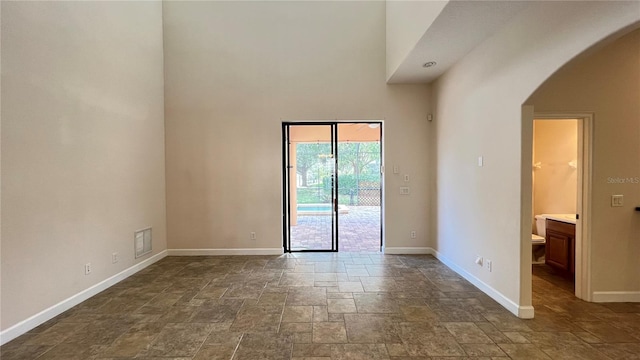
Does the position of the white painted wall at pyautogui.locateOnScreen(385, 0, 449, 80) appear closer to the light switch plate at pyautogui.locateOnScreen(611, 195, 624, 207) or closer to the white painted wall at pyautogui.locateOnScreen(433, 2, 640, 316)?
the white painted wall at pyautogui.locateOnScreen(433, 2, 640, 316)

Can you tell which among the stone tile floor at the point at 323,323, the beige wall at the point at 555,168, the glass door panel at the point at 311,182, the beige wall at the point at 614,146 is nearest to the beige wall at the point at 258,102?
the glass door panel at the point at 311,182

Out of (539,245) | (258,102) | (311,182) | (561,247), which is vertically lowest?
(539,245)

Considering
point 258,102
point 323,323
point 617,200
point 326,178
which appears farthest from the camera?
point 326,178

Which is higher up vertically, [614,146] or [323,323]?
[614,146]

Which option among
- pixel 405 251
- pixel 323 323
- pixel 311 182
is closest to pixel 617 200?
pixel 405 251

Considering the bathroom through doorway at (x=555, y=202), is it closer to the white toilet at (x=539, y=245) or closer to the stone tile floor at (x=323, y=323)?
the white toilet at (x=539, y=245)

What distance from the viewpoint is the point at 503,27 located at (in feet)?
9.44

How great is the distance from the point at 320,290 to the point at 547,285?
9.31 feet

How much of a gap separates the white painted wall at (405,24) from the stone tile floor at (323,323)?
2.91 metres

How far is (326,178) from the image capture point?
5.17 m

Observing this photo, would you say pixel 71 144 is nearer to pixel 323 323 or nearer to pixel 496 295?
pixel 323 323

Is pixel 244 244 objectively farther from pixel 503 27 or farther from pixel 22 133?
pixel 503 27

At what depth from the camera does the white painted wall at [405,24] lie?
9.60ft

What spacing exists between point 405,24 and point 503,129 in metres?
1.91
